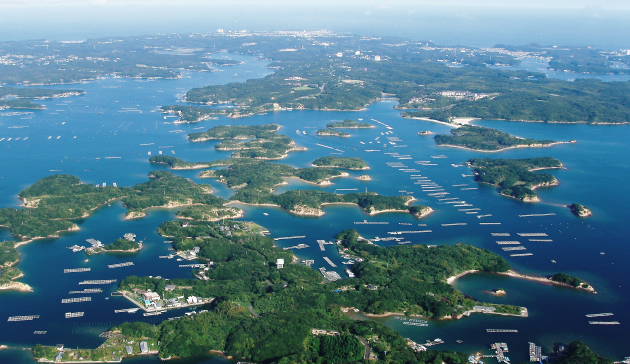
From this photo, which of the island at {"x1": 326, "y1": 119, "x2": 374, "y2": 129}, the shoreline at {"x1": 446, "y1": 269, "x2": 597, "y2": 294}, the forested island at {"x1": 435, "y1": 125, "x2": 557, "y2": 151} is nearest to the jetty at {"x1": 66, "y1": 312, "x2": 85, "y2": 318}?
the shoreline at {"x1": 446, "y1": 269, "x2": 597, "y2": 294}

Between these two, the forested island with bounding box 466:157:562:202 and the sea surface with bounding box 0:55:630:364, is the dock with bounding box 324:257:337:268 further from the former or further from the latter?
the forested island with bounding box 466:157:562:202

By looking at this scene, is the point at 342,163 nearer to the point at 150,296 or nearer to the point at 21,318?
the point at 150,296

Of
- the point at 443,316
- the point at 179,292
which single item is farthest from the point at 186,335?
the point at 443,316

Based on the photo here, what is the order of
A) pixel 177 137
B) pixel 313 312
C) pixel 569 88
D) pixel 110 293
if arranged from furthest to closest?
1. pixel 569 88
2. pixel 177 137
3. pixel 110 293
4. pixel 313 312

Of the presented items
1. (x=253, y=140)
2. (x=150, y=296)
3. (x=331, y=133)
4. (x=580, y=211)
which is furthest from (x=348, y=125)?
(x=150, y=296)

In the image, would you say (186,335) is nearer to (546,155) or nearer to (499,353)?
(499,353)

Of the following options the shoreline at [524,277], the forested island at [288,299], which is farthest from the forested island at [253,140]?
the shoreline at [524,277]
